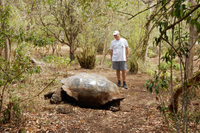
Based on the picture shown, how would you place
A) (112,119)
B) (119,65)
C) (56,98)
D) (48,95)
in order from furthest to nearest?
1. (119,65)
2. (48,95)
3. (56,98)
4. (112,119)

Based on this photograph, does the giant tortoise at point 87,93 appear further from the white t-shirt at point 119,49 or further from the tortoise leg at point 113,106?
the white t-shirt at point 119,49

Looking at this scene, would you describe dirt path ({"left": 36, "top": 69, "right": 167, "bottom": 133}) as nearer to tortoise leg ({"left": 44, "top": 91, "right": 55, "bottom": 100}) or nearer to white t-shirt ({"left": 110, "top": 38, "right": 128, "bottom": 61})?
tortoise leg ({"left": 44, "top": 91, "right": 55, "bottom": 100})

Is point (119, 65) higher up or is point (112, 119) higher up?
point (119, 65)

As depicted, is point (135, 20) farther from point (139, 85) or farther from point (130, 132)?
point (130, 132)

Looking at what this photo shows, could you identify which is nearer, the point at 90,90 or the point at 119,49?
the point at 90,90

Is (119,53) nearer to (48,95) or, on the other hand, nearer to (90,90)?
(90,90)

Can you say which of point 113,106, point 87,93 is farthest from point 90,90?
point 113,106

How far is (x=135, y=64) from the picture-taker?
341 inches

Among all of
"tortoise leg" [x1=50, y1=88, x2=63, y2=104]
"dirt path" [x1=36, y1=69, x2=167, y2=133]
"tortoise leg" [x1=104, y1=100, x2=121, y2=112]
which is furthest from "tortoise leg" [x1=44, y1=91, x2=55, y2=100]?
"tortoise leg" [x1=104, y1=100, x2=121, y2=112]

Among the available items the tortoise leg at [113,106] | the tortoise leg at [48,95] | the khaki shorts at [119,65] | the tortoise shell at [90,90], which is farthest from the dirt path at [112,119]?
the khaki shorts at [119,65]

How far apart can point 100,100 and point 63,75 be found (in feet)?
10.9

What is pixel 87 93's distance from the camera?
3.99 metres

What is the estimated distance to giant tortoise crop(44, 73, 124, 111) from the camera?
156 inches

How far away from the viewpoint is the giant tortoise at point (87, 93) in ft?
13.0
